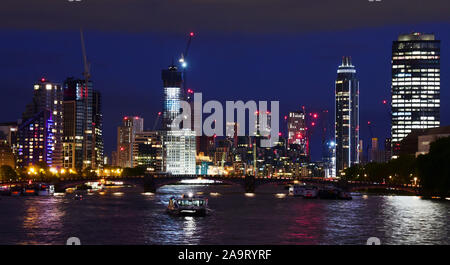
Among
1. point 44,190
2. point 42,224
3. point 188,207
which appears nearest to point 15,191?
point 44,190

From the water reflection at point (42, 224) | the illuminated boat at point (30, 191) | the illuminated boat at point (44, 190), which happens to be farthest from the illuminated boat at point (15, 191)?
the water reflection at point (42, 224)

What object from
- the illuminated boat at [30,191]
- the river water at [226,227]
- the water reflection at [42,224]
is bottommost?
the river water at [226,227]

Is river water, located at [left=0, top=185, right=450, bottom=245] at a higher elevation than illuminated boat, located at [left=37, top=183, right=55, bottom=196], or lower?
lower

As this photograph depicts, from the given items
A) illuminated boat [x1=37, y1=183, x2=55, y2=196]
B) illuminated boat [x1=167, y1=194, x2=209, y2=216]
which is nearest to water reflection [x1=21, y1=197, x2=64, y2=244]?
illuminated boat [x1=167, y1=194, x2=209, y2=216]

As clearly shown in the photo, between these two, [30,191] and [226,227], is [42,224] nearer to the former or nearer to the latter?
[226,227]

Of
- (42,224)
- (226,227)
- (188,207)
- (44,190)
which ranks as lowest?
(226,227)

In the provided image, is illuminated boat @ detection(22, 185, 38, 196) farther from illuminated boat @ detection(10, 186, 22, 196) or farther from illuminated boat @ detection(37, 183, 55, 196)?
illuminated boat @ detection(37, 183, 55, 196)

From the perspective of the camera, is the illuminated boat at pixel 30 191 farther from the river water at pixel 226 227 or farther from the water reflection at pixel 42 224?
the river water at pixel 226 227
